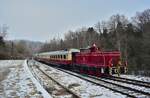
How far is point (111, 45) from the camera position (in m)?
91.8

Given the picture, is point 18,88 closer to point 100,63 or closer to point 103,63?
point 103,63

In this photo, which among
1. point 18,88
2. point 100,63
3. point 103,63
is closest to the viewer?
point 18,88

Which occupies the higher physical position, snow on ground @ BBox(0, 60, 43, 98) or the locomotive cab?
the locomotive cab

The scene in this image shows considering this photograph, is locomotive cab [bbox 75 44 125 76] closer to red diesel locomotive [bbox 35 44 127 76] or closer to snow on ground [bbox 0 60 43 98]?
red diesel locomotive [bbox 35 44 127 76]

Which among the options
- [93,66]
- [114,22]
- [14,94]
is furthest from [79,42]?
[14,94]

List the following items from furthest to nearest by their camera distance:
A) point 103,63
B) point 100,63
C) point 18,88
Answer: point 100,63 < point 103,63 < point 18,88

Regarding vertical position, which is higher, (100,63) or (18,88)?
(100,63)

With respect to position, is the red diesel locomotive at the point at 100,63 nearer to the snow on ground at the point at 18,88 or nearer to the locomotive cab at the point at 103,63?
the locomotive cab at the point at 103,63

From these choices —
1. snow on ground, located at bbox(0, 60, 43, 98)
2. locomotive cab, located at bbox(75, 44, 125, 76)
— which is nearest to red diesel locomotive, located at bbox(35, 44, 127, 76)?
locomotive cab, located at bbox(75, 44, 125, 76)

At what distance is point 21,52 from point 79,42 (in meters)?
60.5

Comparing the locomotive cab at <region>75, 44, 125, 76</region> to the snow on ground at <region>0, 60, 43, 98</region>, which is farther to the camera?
the locomotive cab at <region>75, 44, 125, 76</region>

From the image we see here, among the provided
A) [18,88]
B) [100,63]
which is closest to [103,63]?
[100,63]

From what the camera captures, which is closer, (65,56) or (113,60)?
(113,60)

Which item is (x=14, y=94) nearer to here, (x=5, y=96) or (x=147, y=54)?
(x=5, y=96)
